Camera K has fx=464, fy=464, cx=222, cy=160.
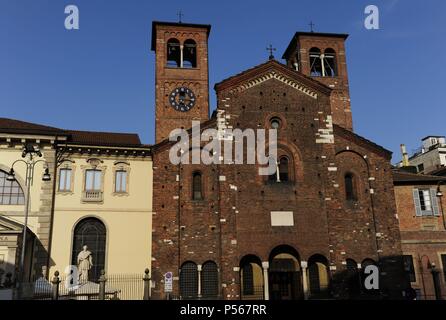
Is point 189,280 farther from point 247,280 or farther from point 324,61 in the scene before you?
point 324,61

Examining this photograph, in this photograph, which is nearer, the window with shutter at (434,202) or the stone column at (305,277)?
the stone column at (305,277)

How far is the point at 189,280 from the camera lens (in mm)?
26094

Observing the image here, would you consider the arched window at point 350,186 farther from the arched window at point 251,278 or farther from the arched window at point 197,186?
the arched window at point 197,186

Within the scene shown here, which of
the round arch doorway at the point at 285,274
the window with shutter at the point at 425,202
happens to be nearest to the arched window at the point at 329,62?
the window with shutter at the point at 425,202

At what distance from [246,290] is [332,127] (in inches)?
461

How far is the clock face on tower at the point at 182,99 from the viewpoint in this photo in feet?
118

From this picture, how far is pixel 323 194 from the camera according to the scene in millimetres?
28453

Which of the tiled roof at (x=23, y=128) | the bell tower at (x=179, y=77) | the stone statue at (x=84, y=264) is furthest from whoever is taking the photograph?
the bell tower at (x=179, y=77)

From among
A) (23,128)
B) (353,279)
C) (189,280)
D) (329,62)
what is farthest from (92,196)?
(329,62)

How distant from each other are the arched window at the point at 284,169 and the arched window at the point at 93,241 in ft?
36.8

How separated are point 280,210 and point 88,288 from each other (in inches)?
456

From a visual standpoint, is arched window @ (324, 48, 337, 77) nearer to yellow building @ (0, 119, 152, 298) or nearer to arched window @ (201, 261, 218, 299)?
yellow building @ (0, 119, 152, 298)
